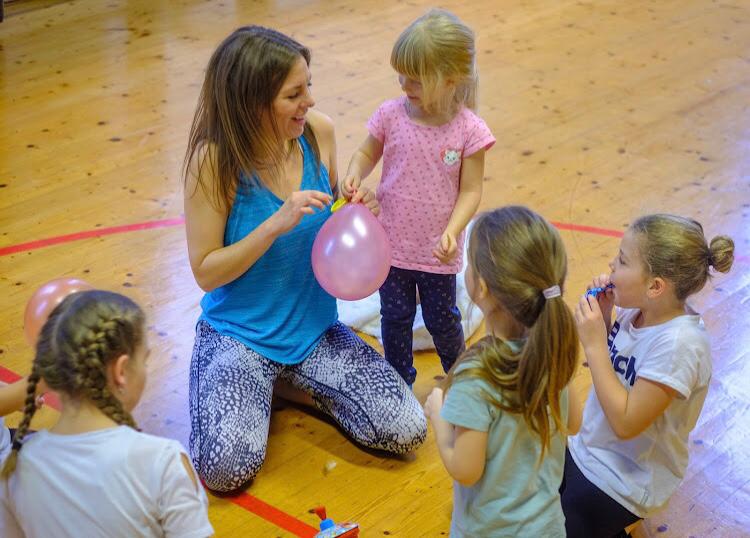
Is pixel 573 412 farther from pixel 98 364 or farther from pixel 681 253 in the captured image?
pixel 98 364

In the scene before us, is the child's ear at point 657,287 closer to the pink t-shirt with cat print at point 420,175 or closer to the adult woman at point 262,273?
the pink t-shirt with cat print at point 420,175

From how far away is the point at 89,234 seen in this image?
11.7 feet

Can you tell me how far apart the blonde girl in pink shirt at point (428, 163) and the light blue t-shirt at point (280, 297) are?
161mm

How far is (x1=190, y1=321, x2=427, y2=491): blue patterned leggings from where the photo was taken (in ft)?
8.16

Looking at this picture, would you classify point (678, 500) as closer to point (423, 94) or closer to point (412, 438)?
point (412, 438)

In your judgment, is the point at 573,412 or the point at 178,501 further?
the point at 573,412

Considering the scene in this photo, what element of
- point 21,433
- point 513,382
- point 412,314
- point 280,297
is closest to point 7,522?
point 21,433

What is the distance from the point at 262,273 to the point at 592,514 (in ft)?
3.43

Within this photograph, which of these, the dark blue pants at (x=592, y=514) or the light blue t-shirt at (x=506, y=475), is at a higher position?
the light blue t-shirt at (x=506, y=475)

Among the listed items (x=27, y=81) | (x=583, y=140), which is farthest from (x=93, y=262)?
(x=583, y=140)

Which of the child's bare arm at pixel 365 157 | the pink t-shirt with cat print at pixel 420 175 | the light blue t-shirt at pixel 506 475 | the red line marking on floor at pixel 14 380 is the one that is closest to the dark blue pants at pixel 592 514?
the light blue t-shirt at pixel 506 475

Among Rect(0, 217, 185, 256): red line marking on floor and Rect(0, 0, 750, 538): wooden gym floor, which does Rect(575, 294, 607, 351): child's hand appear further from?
Rect(0, 217, 185, 256): red line marking on floor

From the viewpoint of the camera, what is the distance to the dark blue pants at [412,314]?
2.73m

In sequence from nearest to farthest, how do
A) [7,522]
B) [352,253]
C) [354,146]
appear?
[7,522], [352,253], [354,146]
